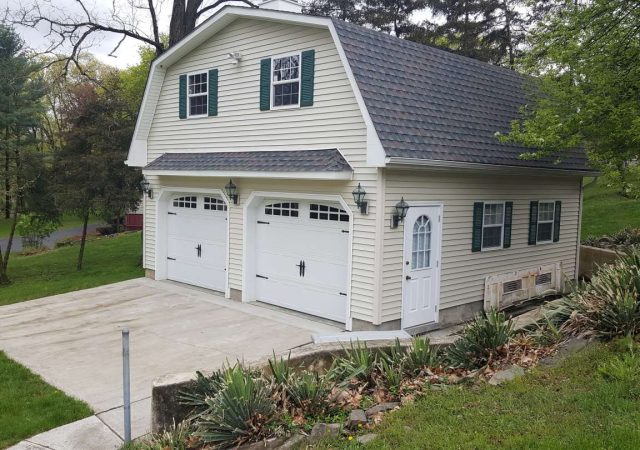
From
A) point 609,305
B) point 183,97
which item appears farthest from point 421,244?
point 183,97

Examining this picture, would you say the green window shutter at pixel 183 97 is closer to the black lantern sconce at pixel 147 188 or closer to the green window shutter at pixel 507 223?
the black lantern sconce at pixel 147 188

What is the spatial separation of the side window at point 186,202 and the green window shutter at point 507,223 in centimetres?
700

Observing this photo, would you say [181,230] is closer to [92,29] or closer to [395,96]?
[395,96]

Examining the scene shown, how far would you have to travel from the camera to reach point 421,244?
9734 millimetres

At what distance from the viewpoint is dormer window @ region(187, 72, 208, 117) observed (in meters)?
12.5

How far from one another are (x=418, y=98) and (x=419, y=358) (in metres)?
5.60

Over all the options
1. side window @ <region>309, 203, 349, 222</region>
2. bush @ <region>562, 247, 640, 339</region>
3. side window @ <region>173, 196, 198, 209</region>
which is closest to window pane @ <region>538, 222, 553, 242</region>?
side window @ <region>309, 203, 349, 222</region>

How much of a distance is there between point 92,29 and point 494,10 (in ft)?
61.9

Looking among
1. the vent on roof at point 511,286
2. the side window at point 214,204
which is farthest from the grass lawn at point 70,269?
the vent on roof at point 511,286

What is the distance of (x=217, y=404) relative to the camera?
4836mm

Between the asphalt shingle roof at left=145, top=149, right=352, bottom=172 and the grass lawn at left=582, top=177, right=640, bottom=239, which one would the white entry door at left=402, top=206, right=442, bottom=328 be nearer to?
the asphalt shingle roof at left=145, top=149, right=352, bottom=172

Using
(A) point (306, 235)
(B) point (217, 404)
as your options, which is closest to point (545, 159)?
(A) point (306, 235)

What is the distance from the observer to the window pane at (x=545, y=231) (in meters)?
12.6

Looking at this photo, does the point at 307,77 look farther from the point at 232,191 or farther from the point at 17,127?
the point at 17,127
